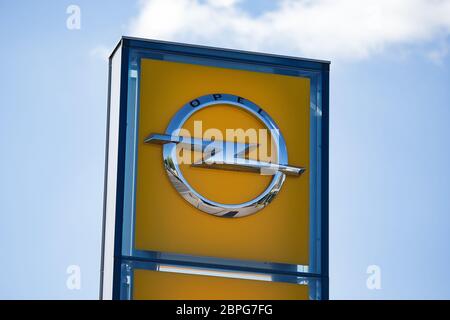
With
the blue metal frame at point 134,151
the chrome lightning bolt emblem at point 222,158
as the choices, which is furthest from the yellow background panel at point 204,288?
the chrome lightning bolt emblem at point 222,158

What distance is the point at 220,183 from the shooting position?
1123cm

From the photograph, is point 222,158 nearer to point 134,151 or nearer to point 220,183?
point 220,183

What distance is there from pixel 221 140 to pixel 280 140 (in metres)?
0.66

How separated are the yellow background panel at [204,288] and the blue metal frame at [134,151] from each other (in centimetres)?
A: 10

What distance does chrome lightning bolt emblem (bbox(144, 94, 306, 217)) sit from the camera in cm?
1102

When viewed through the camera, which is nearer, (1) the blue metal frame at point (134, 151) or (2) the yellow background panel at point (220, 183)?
(1) the blue metal frame at point (134, 151)

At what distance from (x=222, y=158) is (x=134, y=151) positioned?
0.89 m

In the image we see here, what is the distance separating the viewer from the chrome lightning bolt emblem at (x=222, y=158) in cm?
1102

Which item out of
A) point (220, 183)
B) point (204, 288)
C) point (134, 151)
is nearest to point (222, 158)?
point (220, 183)

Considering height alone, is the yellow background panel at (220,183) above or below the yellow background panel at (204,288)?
above

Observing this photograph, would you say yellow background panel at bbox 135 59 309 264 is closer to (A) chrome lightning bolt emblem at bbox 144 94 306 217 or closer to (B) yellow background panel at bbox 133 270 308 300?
(A) chrome lightning bolt emblem at bbox 144 94 306 217

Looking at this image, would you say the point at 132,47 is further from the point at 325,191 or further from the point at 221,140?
the point at 325,191

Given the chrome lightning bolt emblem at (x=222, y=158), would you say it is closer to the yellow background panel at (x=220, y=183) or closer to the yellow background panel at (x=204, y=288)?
the yellow background panel at (x=220, y=183)

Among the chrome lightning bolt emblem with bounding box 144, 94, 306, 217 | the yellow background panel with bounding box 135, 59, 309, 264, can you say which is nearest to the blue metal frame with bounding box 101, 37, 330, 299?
the yellow background panel with bounding box 135, 59, 309, 264
